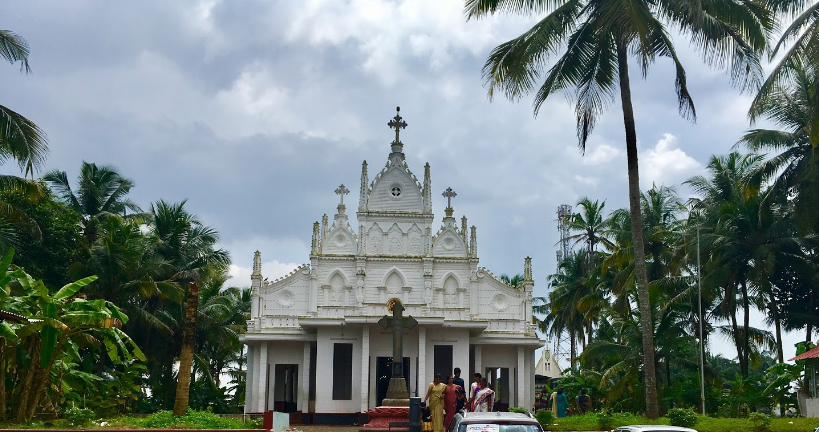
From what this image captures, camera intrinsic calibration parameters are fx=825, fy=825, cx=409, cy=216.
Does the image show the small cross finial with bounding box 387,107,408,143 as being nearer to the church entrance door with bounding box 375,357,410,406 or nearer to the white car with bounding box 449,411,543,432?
the church entrance door with bounding box 375,357,410,406

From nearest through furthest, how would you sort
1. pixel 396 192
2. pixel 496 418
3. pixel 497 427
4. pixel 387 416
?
pixel 497 427 → pixel 496 418 → pixel 387 416 → pixel 396 192

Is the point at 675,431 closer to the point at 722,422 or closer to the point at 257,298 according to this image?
the point at 722,422

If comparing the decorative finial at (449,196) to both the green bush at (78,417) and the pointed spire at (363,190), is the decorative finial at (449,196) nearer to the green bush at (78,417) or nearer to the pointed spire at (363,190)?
the pointed spire at (363,190)

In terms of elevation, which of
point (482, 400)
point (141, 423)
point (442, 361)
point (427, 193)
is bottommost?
point (141, 423)

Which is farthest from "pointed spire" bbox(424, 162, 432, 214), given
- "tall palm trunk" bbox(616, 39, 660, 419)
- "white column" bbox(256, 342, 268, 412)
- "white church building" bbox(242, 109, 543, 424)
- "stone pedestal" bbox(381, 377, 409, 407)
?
"tall palm trunk" bbox(616, 39, 660, 419)

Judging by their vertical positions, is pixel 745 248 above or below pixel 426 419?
above

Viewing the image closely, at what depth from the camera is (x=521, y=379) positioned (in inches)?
1314

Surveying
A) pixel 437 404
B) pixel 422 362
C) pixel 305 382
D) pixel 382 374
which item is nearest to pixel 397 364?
pixel 422 362

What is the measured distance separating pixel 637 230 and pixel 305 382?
669 inches

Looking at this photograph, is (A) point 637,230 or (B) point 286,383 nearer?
(A) point 637,230

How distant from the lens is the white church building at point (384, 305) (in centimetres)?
3203

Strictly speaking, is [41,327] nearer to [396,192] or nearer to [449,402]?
[449,402]

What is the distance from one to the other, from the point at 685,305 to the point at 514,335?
734cm

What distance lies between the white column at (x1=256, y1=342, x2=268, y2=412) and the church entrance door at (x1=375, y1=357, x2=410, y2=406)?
444 centimetres
